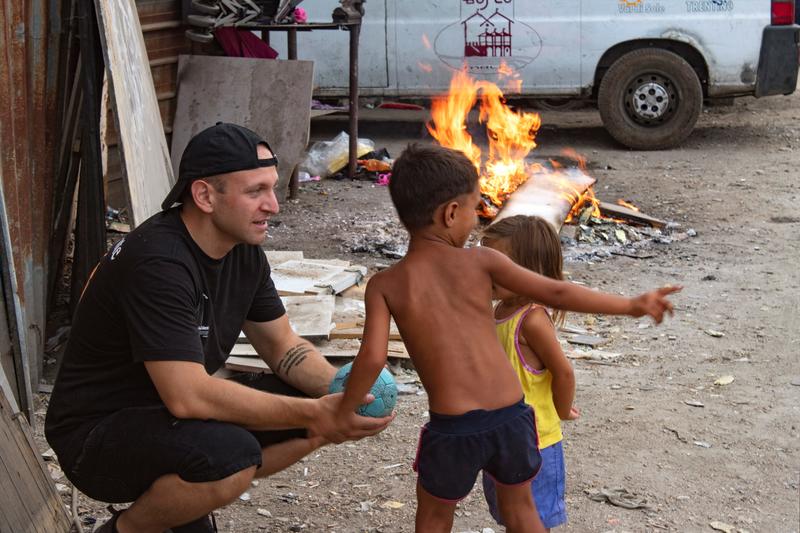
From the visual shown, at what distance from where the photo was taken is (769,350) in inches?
230

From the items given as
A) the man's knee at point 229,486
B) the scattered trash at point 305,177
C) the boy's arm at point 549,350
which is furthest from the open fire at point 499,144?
the man's knee at point 229,486

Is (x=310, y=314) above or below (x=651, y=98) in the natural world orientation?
below

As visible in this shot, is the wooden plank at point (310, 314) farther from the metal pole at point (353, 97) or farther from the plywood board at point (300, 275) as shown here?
the metal pole at point (353, 97)

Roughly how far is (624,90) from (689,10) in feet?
3.37

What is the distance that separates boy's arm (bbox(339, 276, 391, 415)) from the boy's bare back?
0.03m

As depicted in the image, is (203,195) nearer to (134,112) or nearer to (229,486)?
(229,486)

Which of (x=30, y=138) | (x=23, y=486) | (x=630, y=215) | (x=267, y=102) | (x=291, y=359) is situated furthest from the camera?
(x=267, y=102)

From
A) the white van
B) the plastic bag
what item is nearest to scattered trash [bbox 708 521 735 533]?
the plastic bag

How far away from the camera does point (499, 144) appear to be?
10.6m

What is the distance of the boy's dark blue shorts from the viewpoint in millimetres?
3107

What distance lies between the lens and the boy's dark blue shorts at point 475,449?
122 inches

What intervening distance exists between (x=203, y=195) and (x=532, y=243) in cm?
106

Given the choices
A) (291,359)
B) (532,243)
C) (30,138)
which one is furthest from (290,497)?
(30,138)

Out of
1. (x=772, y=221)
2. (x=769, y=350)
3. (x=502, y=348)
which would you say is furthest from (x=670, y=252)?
(x=502, y=348)
